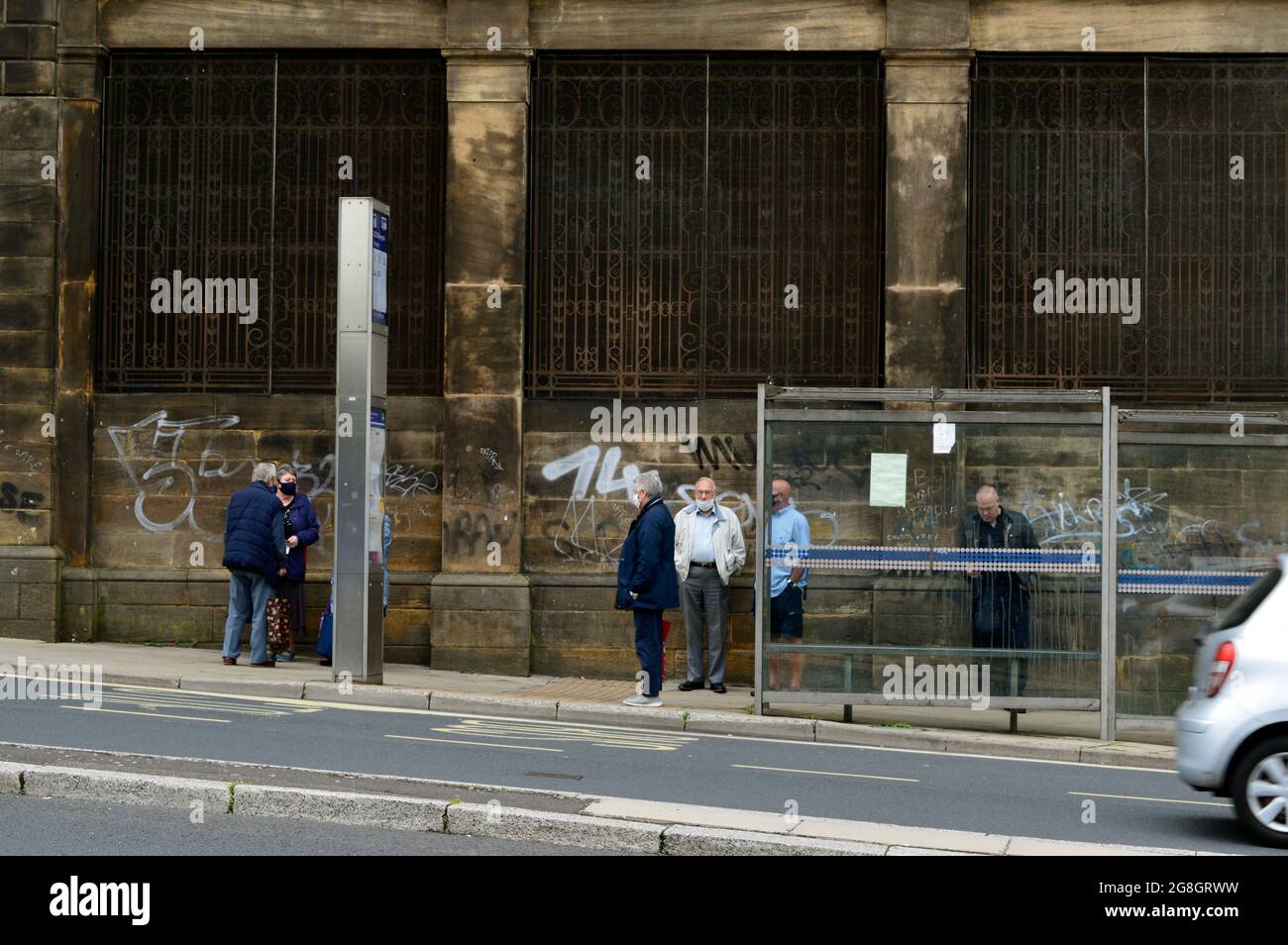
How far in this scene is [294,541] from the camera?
53.5ft

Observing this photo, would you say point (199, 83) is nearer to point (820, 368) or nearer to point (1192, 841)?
point (820, 368)

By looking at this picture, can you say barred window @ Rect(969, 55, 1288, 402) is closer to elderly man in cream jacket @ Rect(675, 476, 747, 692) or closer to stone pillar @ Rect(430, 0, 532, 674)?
elderly man in cream jacket @ Rect(675, 476, 747, 692)

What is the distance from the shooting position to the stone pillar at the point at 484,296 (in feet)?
56.1

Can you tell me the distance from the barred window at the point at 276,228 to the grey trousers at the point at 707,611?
11.7ft

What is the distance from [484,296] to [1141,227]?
21.8 ft

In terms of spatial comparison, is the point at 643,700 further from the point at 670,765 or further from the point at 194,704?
the point at 194,704

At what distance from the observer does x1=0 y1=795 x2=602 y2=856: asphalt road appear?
7.82 m

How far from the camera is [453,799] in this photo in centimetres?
877

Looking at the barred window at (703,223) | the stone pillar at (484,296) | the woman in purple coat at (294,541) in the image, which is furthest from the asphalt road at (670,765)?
the barred window at (703,223)

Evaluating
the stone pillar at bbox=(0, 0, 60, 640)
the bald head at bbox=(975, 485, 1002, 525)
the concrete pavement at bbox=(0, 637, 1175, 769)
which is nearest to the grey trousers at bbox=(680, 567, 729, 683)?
the concrete pavement at bbox=(0, 637, 1175, 769)

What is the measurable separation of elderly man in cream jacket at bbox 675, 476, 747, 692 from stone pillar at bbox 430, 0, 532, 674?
192 centimetres

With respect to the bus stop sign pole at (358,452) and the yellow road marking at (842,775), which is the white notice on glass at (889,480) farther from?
the bus stop sign pole at (358,452)

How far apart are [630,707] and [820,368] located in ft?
15.8

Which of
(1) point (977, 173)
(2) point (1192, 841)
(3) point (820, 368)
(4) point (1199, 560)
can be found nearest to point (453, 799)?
(2) point (1192, 841)
